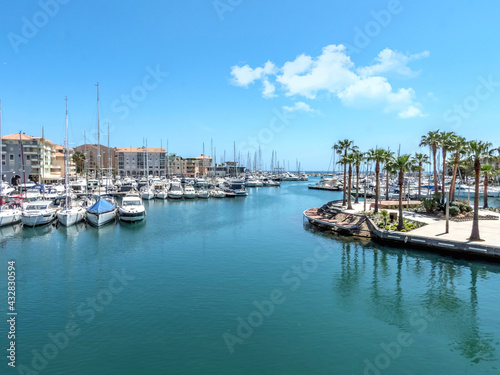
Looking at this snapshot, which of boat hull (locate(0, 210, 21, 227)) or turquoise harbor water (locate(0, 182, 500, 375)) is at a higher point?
boat hull (locate(0, 210, 21, 227))

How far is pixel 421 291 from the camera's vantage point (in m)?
23.4

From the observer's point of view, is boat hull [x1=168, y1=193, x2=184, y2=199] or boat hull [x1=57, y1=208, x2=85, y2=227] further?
boat hull [x1=168, y1=193, x2=184, y2=199]

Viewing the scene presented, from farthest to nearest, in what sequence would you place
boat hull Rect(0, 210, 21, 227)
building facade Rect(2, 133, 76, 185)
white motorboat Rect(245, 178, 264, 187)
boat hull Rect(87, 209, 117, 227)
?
white motorboat Rect(245, 178, 264, 187)
building facade Rect(2, 133, 76, 185)
boat hull Rect(87, 209, 117, 227)
boat hull Rect(0, 210, 21, 227)

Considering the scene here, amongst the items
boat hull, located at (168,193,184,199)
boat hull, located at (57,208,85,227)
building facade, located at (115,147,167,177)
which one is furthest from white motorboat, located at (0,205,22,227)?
building facade, located at (115,147,167,177)

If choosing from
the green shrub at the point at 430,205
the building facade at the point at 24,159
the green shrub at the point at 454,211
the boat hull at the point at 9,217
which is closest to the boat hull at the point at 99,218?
the boat hull at the point at 9,217

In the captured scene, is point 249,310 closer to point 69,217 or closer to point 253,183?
point 69,217

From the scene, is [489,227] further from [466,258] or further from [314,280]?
[314,280]

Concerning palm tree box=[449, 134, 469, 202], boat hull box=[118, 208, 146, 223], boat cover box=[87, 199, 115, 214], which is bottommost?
boat hull box=[118, 208, 146, 223]

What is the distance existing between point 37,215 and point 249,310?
125 feet

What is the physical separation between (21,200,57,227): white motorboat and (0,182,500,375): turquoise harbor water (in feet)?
32.9

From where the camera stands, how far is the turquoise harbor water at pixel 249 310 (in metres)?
15.0

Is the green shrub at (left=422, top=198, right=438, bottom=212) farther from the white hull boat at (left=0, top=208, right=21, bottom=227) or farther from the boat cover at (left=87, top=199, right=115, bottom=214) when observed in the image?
the white hull boat at (left=0, top=208, right=21, bottom=227)

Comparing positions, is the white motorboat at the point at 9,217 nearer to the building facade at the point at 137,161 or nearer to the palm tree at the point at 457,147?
the palm tree at the point at 457,147

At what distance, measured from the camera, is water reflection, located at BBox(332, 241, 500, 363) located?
17.5 m
